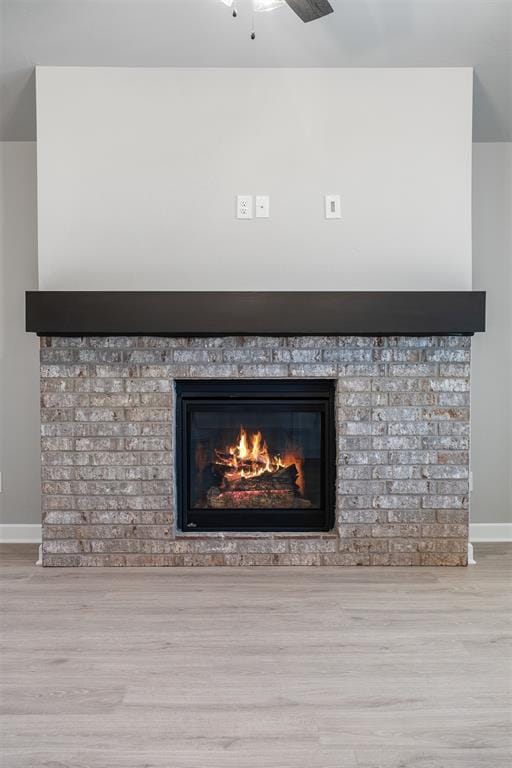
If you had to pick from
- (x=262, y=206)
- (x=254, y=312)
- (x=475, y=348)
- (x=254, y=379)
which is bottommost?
(x=254, y=379)

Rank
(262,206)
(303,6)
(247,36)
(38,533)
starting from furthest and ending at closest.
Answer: (38,533) < (262,206) < (247,36) < (303,6)

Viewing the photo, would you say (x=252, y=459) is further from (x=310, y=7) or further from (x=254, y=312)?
(x=310, y=7)

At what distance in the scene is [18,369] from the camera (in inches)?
127

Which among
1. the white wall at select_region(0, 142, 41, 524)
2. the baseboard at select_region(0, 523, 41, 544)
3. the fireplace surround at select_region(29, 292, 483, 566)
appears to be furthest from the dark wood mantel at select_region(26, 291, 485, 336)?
the baseboard at select_region(0, 523, 41, 544)

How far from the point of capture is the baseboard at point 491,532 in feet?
10.7

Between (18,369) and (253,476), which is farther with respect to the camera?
(18,369)

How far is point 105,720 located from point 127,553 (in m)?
1.23

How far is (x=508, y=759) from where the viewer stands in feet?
4.59

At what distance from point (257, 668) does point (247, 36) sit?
2477mm

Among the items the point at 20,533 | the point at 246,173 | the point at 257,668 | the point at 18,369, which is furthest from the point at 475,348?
the point at 20,533

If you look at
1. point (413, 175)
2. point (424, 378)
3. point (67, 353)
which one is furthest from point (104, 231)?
point (424, 378)

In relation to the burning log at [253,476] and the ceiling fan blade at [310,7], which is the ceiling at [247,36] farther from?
the burning log at [253,476]

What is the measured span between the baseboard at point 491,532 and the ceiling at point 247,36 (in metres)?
2.23

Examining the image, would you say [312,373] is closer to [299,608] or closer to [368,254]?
[368,254]
